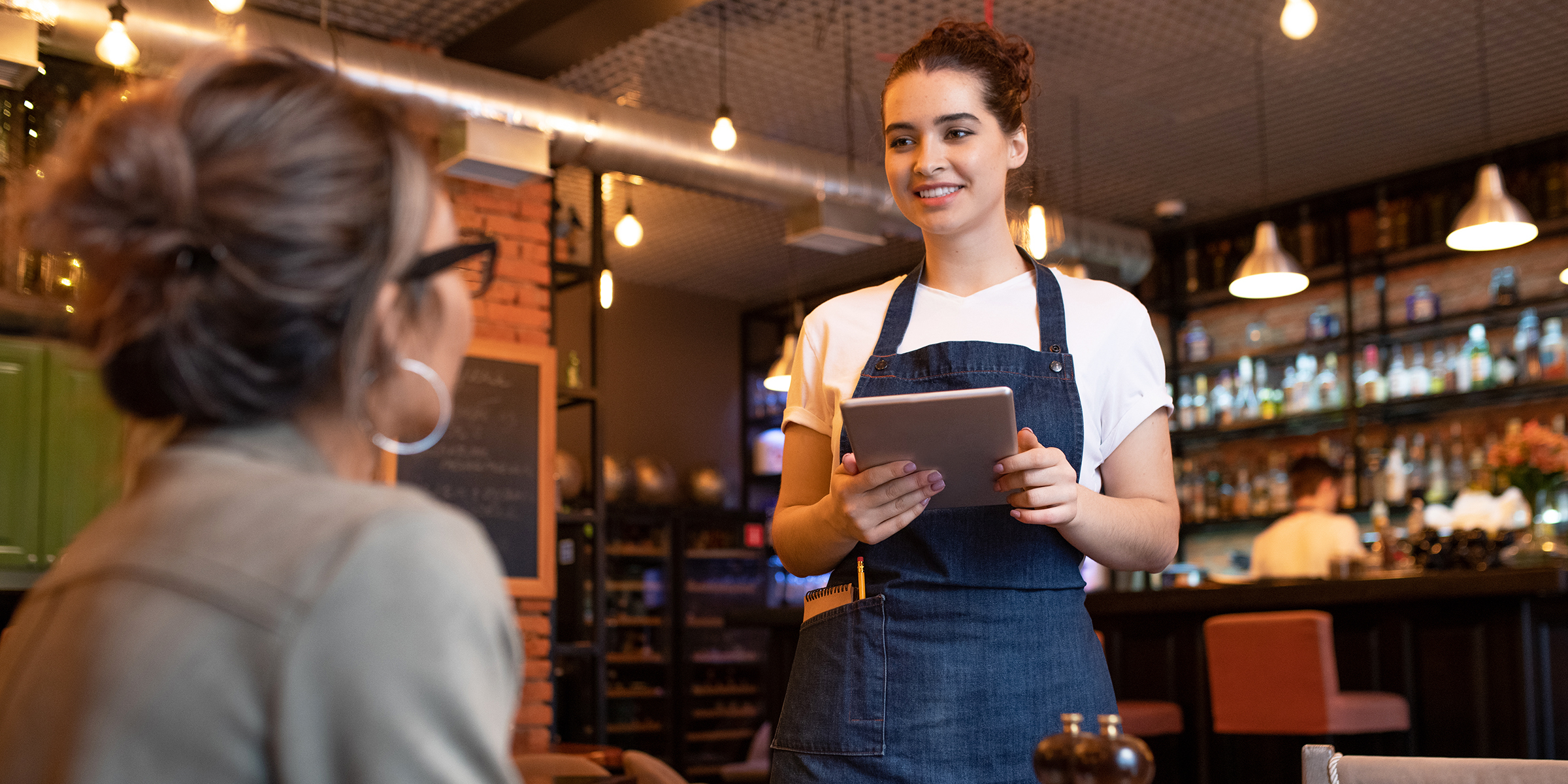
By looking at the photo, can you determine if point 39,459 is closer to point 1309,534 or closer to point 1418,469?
point 1309,534

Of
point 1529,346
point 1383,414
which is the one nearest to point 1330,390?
point 1383,414

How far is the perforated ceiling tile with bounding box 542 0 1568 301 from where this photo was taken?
538 centimetres

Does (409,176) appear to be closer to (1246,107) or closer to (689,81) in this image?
(689,81)

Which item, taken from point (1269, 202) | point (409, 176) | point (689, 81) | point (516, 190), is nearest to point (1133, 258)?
point (1269, 202)

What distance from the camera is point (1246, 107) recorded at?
6.40 meters

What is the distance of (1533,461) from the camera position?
475 cm

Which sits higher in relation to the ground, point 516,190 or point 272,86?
point 516,190

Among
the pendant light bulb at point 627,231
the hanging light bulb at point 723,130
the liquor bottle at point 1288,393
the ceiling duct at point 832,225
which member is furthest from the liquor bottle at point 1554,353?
the pendant light bulb at point 627,231

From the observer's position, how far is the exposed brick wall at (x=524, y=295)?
5645 millimetres

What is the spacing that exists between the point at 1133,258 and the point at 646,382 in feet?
11.2

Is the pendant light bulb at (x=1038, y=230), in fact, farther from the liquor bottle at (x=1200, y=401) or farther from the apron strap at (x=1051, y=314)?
the apron strap at (x=1051, y=314)

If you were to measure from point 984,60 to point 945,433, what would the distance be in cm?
55

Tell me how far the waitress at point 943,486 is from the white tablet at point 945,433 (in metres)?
0.02

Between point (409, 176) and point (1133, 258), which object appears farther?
point (1133, 258)
